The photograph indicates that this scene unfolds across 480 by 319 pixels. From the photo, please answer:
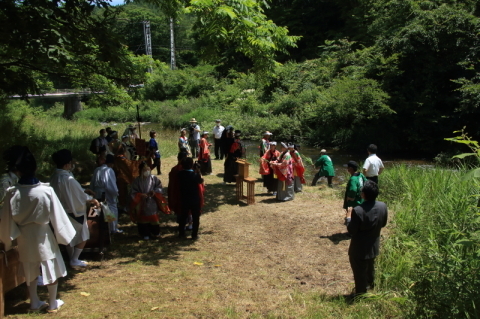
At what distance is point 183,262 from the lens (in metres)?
6.68

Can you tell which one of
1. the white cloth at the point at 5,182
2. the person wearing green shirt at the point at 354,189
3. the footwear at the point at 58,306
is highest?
the white cloth at the point at 5,182

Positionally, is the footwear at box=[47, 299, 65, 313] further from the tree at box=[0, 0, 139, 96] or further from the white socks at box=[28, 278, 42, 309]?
the tree at box=[0, 0, 139, 96]

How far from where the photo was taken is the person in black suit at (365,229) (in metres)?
4.94

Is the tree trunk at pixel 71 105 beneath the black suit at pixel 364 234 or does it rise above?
above

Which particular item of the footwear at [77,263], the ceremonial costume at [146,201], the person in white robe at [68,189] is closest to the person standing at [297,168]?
the ceremonial costume at [146,201]

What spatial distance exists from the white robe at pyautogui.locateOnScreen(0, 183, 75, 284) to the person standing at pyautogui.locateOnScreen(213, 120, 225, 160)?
11.3 metres

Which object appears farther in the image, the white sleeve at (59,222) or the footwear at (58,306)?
the footwear at (58,306)

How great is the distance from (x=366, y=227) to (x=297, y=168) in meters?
6.24

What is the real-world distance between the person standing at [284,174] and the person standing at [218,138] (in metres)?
5.73

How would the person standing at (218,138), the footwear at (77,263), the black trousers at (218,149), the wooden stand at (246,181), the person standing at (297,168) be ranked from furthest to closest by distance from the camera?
the black trousers at (218,149), the person standing at (218,138), the person standing at (297,168), the wooden stand at (246,181), the footwear at (77,263)

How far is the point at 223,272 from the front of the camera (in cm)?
632

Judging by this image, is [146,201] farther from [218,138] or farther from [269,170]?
[218,138]

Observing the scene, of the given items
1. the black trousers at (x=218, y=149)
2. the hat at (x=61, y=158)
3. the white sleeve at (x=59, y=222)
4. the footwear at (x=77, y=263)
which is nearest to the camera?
the white sleeve at (x=59, y=222)

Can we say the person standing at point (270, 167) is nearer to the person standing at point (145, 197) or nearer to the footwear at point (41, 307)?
the person standing at point (145, 197)
